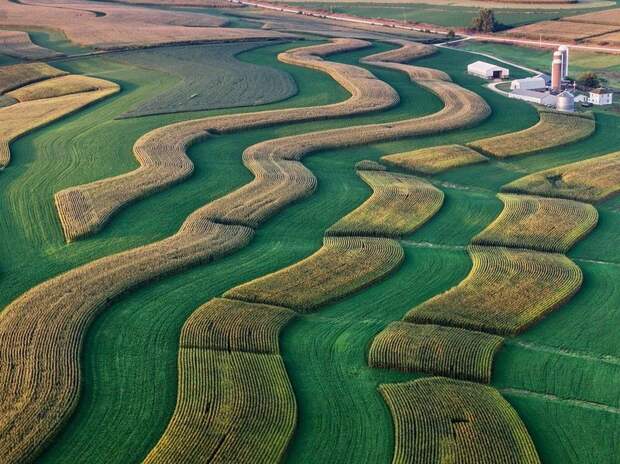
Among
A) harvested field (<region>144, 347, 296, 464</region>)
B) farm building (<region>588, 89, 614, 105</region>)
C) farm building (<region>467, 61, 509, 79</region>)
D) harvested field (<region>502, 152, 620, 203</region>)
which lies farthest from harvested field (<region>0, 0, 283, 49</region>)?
harvested field (<region>144, 347, 296, 464</region>)

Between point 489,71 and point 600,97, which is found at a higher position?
point 489,71

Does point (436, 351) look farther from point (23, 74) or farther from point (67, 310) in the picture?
point (23, 74)

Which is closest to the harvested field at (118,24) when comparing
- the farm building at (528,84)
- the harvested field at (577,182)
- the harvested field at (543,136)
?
the farm building at (528,84)

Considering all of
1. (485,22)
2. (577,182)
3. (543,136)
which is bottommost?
(577,182)

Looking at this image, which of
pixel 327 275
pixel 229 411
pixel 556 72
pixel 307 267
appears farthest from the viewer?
pixel 556 72

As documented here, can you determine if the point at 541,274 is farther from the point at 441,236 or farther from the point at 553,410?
the point at 553,410

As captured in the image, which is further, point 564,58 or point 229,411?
point 564,58

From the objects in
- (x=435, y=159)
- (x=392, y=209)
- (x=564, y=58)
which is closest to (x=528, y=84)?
(x=564, y=58)

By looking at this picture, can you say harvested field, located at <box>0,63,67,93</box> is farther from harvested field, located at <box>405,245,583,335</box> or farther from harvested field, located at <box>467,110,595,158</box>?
harvested field, located at <box>405,245,583,335</box>
